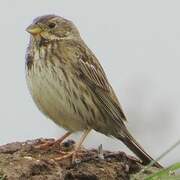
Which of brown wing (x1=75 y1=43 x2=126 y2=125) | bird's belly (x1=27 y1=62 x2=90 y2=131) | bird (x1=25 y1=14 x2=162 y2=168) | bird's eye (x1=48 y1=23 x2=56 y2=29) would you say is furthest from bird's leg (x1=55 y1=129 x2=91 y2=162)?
bird's eye (x1=48 y1=23 x2=56 y2=29)

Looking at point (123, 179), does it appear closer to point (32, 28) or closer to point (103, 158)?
point (103, 158)

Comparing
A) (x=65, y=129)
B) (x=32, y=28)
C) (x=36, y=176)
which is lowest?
(x=65, y=129)

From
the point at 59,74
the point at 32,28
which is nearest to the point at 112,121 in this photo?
the point at 59,74

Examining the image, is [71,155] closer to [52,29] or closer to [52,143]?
[52,143]

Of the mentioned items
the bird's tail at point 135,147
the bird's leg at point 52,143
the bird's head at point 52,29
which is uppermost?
the bird's head at point 52,29

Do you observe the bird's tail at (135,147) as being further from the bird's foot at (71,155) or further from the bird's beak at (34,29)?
the bird's beak at (34,29)

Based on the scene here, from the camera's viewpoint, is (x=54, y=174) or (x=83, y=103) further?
(x=83, y=103)

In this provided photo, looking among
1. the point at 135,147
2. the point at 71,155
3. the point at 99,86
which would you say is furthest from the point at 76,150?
the point at 99,86

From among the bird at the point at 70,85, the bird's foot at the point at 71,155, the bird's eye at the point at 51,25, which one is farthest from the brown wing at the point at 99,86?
the bird's foot at the point at 71,155
